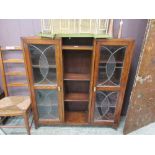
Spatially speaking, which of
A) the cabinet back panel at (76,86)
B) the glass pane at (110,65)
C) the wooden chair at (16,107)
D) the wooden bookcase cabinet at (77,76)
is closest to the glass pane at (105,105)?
the wooden bookcase cabinet at (77,76)

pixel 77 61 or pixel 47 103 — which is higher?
pixel 77 61

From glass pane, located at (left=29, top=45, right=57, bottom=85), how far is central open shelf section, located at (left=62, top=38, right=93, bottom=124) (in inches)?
7.0

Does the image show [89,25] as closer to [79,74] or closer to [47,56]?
[47,56]

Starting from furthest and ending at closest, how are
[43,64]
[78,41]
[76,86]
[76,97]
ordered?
[76,86] < [76,97] < [78,41] < [43,64]

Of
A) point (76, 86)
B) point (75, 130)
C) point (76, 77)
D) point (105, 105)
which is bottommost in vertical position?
point (75, 130)

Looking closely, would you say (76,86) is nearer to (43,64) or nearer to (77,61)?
(77,61)

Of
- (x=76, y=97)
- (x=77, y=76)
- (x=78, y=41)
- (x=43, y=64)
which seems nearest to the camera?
(x=43, y=64)

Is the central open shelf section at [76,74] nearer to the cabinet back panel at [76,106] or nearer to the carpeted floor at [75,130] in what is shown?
the cabinet back panel at [76,106]

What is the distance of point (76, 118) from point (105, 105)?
0.48m

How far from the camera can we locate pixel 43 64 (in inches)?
65.3

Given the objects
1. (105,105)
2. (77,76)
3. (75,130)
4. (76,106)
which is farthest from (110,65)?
(75,130)

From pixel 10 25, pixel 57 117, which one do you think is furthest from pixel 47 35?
pixel 57 117
